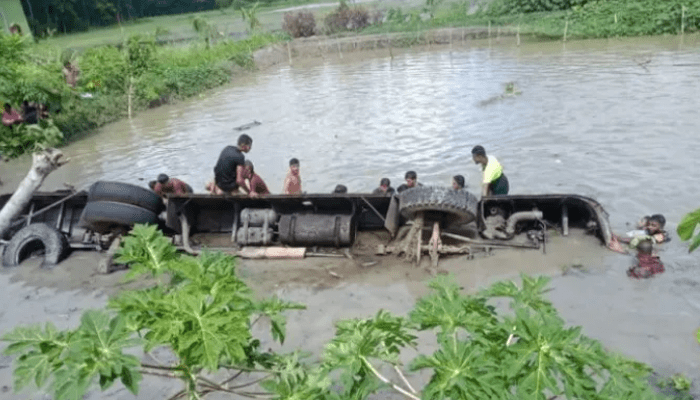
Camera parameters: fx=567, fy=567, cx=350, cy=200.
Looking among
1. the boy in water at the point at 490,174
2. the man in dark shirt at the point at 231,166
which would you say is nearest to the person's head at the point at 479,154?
the boy in water at the point at 490,174

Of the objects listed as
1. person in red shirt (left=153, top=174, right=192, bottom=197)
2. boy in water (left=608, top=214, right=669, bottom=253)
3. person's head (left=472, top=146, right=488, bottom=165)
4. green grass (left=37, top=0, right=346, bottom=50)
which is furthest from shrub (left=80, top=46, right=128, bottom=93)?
boy in water (left=608, top=214, right=669, bottom=253)

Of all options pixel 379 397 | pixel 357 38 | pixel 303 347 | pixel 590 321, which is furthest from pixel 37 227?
pixel 357 38

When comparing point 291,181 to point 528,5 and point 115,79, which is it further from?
point 528,5

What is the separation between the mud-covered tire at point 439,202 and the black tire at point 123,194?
13.8 feet

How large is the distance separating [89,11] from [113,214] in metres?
53.8

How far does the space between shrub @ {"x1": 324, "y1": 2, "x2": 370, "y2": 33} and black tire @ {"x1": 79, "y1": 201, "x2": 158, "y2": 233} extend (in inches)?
1305

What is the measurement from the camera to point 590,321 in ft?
23.1

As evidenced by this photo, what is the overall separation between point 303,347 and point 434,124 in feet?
38.0

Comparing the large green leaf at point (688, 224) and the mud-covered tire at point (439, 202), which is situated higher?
the large green leaf at point (688, 224)

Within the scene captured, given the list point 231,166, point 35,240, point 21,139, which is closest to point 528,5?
point 21,139

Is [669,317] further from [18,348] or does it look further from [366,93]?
[366,93]

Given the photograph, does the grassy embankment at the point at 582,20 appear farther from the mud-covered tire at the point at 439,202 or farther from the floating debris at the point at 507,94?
the mud-covered tire at the point at 439,202

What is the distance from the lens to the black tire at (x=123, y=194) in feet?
30.2

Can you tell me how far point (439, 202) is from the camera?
8.19m
